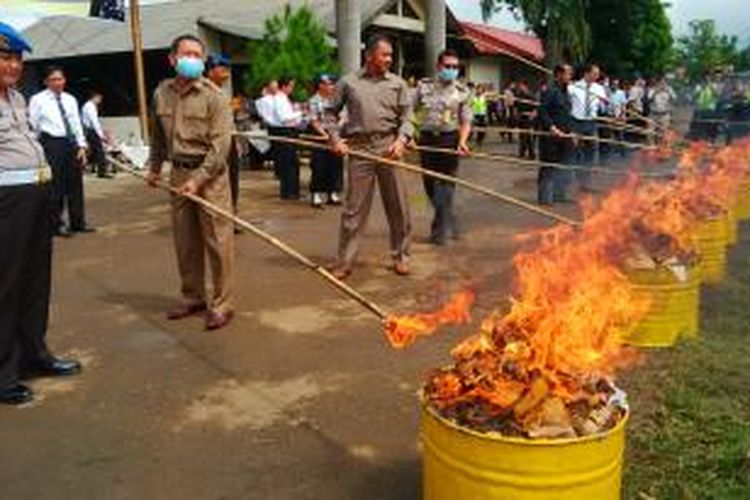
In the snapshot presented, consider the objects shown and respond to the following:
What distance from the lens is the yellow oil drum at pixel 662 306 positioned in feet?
19.5

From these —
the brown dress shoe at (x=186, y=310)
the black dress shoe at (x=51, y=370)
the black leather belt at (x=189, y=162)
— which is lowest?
the black dress shoe at (x=51, y=370)

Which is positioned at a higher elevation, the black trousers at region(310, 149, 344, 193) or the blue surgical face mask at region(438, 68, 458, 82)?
the blue surgical face mask at region(438, 68, 458, 82)

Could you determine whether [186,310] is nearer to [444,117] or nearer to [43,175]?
[43,175]

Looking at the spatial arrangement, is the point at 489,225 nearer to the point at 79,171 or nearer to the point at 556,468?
the point at 79,171

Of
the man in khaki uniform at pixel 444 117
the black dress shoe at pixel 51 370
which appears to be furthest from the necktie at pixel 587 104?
the black dress shoe at pixel 51 370

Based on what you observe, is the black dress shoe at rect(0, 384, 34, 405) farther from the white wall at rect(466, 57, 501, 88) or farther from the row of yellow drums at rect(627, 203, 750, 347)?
the white wall at rect(466, 57, 501, 88)

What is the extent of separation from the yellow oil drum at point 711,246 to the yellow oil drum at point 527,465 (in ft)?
13.7

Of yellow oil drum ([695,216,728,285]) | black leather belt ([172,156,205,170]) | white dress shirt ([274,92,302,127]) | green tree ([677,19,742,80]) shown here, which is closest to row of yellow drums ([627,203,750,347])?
yellow oil drum ([695,216,728,285])

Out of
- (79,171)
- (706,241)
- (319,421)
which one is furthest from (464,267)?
(79,171)

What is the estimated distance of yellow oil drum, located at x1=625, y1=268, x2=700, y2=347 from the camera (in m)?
5.94

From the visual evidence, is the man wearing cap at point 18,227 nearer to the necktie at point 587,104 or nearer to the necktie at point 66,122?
the necktie at point 66,122

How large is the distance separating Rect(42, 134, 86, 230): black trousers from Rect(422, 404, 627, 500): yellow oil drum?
24.4 ft

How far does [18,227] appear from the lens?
5223 millimetres

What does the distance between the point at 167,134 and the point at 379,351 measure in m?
2.13
